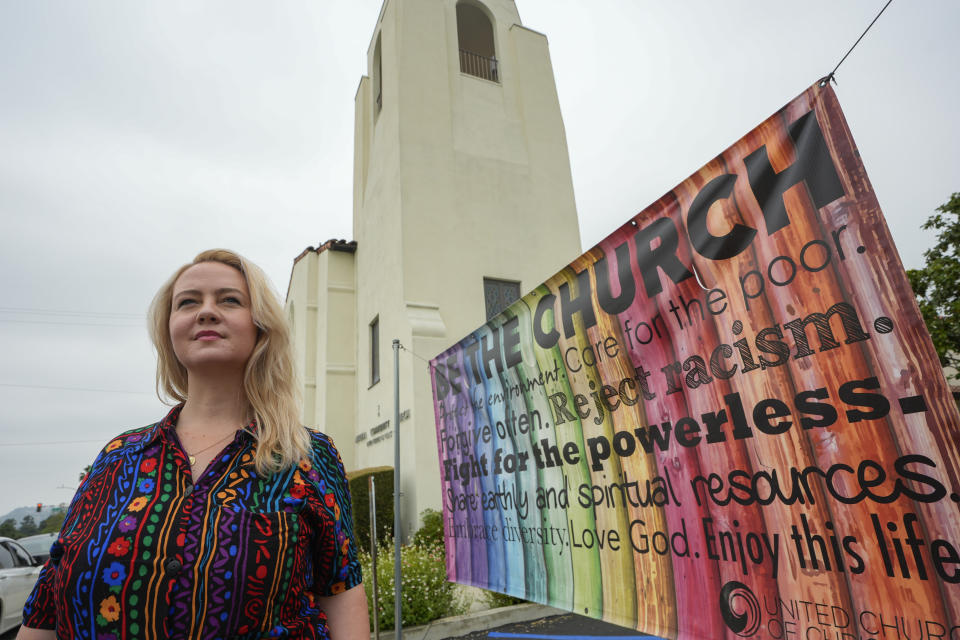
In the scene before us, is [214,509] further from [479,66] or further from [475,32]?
[475,32]

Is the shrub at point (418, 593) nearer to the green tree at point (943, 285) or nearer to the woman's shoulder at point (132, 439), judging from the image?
the woman's shoulder at point (132, 439)

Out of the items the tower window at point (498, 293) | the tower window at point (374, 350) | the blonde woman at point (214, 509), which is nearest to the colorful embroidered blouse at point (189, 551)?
the blonde woman at point (214, 509)

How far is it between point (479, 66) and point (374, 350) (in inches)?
336

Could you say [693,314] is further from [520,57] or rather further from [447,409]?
[520,57]

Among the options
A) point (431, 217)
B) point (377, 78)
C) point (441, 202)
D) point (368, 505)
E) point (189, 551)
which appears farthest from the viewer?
point (377, 78)

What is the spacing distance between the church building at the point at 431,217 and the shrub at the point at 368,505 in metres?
0.33

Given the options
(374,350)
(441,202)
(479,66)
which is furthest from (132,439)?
(479,66)

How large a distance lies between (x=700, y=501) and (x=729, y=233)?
1.28 metres

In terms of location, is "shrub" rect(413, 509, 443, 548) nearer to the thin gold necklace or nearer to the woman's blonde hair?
the woman's blonde hair

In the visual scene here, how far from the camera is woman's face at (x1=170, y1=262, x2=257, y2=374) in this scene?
159 centimetres

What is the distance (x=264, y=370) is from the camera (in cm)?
171

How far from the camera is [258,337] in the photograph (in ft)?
5.69

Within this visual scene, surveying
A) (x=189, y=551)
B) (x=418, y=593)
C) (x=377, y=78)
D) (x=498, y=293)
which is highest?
(x=377, y=78)

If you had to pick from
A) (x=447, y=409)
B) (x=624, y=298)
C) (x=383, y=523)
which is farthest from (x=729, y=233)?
(x=383, y=523)
